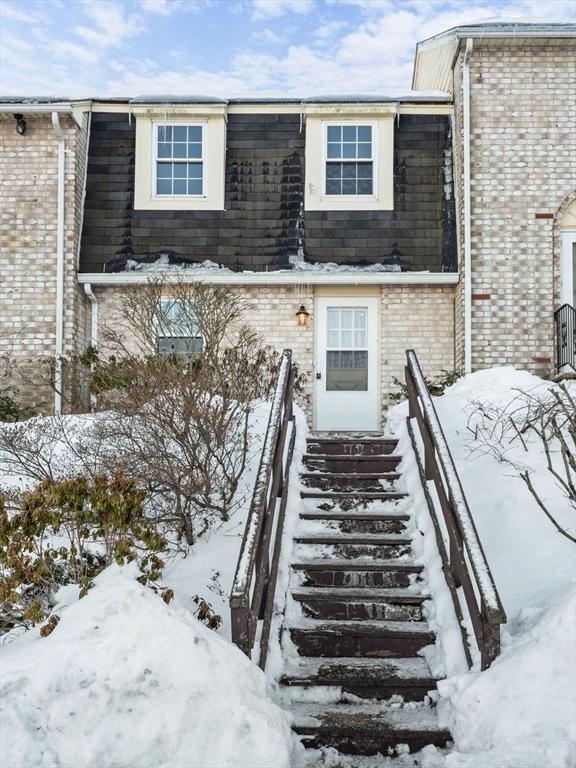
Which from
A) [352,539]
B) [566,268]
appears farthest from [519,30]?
[352,539]

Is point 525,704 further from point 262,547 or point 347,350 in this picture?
point 347,350

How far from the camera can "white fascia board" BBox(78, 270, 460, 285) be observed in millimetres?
11547

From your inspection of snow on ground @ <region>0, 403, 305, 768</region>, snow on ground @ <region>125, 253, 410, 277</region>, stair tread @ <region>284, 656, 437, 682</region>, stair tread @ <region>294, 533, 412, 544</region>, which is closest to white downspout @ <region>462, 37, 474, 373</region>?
snow on ground @ <region>125, 253, 410, 277</region>

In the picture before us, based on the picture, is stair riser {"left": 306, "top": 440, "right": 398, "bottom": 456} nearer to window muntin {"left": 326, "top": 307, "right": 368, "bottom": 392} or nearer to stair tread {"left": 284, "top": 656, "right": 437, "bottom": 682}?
stair tread {"left": 284, "top": 656, "right": 437, "bottom": 682}

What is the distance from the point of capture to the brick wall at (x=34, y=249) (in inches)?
456

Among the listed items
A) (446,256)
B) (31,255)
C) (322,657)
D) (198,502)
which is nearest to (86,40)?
(31,255)

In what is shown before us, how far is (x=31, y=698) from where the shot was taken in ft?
12.0

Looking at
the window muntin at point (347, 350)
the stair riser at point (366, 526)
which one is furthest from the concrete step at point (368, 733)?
the window muntin at point (347, 350)

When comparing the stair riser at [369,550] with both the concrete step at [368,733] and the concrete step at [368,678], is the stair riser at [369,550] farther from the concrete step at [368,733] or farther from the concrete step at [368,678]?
the concrete step at [368,733]

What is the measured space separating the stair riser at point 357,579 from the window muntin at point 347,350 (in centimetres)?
615

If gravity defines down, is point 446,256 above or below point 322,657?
above

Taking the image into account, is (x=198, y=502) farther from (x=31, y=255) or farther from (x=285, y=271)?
(x=31, y=255)

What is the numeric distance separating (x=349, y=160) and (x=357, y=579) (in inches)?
329

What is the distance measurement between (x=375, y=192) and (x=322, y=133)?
1.35m
